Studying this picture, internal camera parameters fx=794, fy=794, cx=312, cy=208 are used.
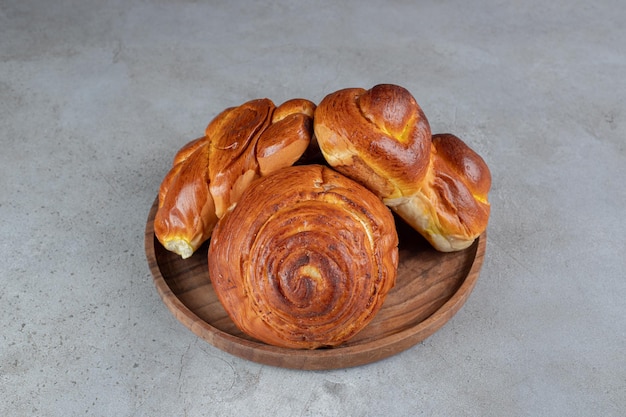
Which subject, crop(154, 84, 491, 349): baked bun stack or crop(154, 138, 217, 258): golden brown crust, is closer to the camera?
crop(154, 84, 491, 349): baked bun stack

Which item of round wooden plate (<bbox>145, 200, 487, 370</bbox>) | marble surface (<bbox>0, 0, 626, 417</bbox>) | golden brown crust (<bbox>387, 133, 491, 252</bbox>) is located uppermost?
golden brown crust (<bbox>387, 133, 491, 252</bbox>)

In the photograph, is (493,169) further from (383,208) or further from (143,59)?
(143,59)

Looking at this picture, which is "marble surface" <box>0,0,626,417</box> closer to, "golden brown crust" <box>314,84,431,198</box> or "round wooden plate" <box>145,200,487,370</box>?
"round wooden plate" <box>145,200,487,370</box>

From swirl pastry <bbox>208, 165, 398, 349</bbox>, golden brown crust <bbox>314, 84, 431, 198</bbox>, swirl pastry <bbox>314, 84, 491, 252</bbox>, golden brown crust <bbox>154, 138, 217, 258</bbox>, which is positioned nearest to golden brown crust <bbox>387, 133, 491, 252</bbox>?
swirl pastry <bbox>314, 84, 491, 252</bbox>

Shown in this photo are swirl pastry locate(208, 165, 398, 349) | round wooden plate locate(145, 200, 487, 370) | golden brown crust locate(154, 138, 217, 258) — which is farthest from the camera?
golden brown crust locate(154, 138, 217, 258)

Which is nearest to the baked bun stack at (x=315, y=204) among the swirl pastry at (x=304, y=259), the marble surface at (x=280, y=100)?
the swirl pastry at (x=304, y=259)

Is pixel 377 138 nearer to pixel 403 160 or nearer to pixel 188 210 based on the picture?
pixel 403 160

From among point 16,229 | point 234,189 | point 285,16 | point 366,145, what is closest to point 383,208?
point 366,145

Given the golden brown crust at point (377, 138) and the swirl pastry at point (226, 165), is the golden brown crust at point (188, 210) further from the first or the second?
the golden brown crust at point (377, 138)
